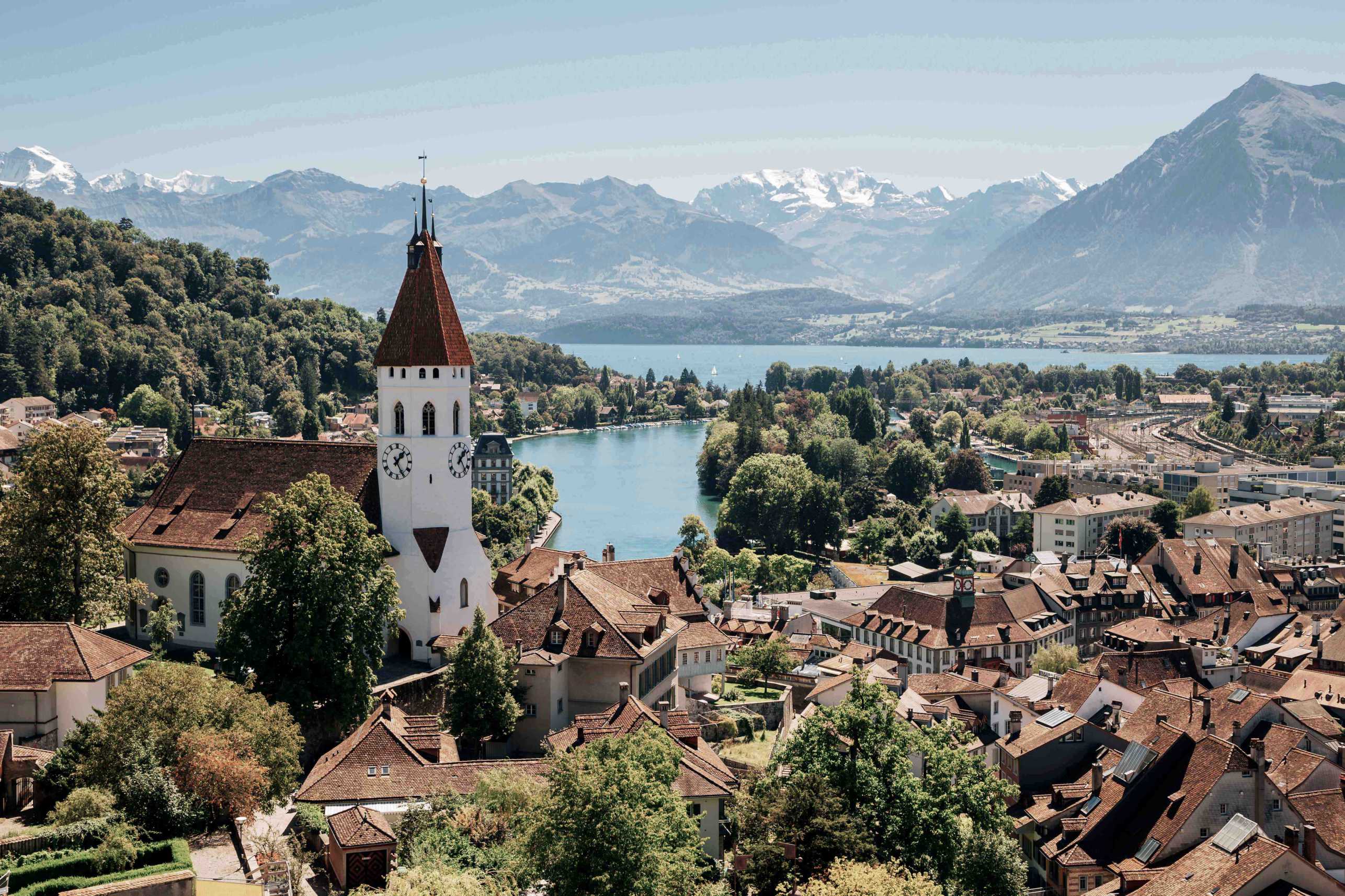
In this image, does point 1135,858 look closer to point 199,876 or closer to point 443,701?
point 443,701

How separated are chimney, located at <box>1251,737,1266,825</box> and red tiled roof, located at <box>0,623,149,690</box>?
24597mm

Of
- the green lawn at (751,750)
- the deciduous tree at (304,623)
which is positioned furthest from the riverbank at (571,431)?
the deciduous tree at (304,623)

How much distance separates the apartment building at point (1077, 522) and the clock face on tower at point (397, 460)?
6332 cm

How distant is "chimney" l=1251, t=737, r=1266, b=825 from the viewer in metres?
33.3

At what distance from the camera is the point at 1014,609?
63875 millimetres

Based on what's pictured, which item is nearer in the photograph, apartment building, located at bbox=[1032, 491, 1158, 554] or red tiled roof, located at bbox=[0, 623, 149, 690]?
red tiled roof, located at bbox=[0, 623, 149, 690]

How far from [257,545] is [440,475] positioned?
6.77m

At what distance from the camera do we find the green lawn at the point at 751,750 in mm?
36625

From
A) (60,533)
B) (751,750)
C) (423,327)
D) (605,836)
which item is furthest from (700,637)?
(605,836)

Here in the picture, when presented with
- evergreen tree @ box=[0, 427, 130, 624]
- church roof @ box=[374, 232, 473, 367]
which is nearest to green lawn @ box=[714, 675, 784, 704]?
church roof @ box=[374, 232, 473, 367]

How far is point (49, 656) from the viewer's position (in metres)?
29.0

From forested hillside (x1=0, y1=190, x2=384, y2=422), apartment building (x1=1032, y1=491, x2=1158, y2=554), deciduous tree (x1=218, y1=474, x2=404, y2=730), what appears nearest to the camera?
deciduous tree (x1=218, y1=474, x2=404, y2=730)

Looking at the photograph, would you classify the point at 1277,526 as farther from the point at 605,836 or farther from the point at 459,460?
the point at 605,836

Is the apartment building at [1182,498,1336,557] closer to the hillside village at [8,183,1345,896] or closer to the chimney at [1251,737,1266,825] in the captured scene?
the hillside village at [8,183,1345,896]
